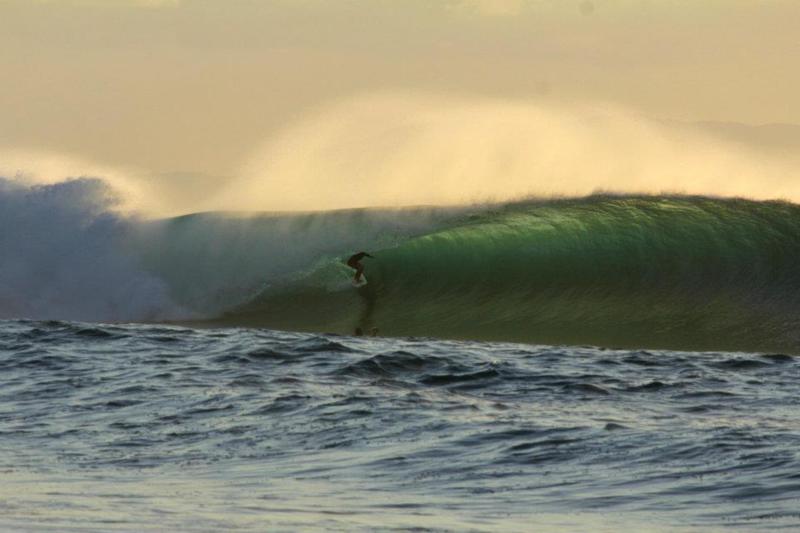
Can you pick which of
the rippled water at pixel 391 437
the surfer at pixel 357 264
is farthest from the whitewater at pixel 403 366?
the surfer at pixel 357 264

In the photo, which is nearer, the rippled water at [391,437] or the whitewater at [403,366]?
the rippled water at [391,437]

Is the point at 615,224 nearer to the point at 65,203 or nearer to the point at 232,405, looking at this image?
the point at 65,203

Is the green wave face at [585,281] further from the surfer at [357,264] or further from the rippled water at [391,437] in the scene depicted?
the rippled water at [391,437]

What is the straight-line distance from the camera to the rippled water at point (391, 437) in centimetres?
834

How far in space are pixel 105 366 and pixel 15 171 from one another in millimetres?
10706

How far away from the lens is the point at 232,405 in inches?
511

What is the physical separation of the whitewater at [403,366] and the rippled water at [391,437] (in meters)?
0.04

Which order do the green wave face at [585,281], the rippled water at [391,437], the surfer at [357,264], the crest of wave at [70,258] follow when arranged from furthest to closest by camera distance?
the crest of wave at [70,258] → the surfer at [357,264] → the green wave face at [585,281] → the rippled water at [391,437]

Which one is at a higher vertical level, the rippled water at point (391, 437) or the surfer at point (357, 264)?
the surfer at point (357, 264)

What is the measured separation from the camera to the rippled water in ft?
27.3

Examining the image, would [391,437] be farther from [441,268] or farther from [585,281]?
[441,268]

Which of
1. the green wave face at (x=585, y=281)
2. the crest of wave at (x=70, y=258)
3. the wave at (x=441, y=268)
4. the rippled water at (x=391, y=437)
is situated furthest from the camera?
the crest of wave at (x=70, y=258)

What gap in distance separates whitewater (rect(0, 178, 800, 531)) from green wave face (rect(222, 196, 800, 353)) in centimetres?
5

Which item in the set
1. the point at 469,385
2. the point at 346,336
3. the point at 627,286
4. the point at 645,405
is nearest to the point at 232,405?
the point at 469,385
